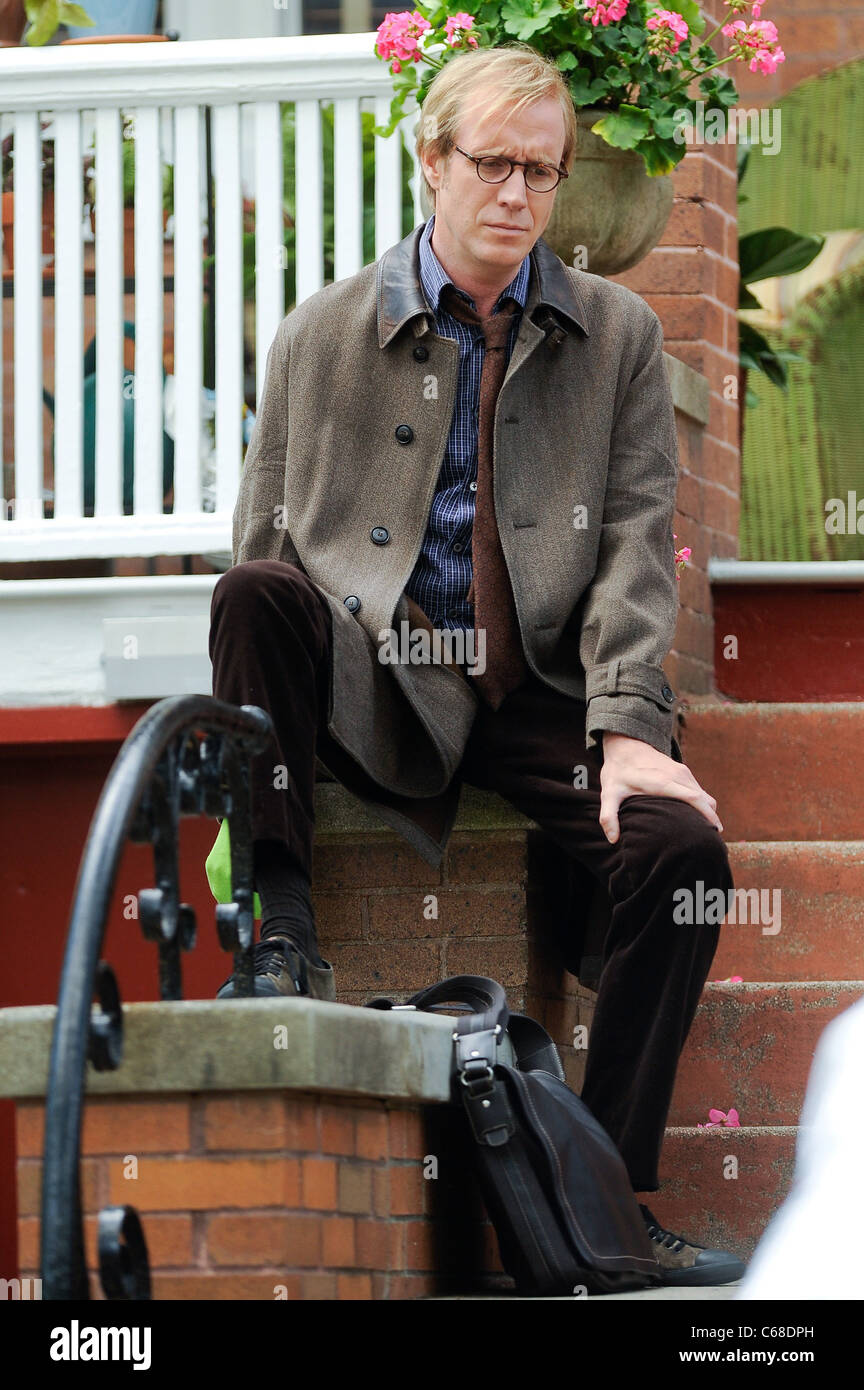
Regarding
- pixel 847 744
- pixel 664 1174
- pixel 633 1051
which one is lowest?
pixel 664 1174

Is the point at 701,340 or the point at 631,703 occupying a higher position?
the point at 701,340

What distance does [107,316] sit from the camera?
4426 mm

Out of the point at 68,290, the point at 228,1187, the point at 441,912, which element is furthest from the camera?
the point at 68,290

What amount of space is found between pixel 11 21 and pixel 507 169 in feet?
9.89

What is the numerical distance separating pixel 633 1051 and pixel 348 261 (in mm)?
2346

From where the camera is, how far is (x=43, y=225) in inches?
197

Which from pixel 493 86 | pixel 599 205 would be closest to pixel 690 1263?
pixel 493 86

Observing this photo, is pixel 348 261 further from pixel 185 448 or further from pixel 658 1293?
pixel 658 1293

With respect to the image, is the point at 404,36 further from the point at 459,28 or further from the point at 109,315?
the point at 109,315

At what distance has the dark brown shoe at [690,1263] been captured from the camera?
253 centimetres

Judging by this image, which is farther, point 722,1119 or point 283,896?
point 722,1119

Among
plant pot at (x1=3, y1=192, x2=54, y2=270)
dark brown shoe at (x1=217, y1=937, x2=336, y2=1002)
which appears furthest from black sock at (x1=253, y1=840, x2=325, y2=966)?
plant pot at (x1=3, y1=192, x2=54, y2=270)

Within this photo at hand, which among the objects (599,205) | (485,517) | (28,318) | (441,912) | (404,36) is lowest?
(441,912)
